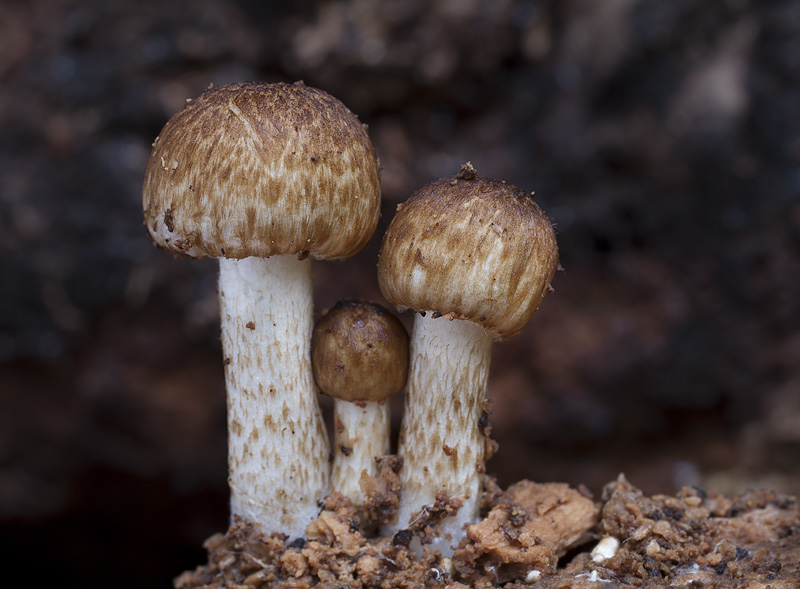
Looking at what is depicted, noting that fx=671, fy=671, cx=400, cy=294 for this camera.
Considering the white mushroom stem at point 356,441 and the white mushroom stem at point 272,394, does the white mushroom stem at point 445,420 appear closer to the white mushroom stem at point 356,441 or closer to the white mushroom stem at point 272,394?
the white mushroom stem at point 356,441

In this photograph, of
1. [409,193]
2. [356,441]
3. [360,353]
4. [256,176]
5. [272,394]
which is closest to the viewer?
[256,176]

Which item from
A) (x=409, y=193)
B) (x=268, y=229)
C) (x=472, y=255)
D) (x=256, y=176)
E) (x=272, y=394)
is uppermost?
(x=409, y=193)

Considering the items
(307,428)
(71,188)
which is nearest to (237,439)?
(307,428)

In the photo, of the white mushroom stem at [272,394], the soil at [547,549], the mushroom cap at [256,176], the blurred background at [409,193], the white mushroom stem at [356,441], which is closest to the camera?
the mushroom cap at [256,176]

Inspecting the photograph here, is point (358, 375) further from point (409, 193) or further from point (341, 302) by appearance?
point (409, 193)

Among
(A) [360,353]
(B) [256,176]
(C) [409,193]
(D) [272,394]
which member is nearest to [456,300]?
(A) [360,353]

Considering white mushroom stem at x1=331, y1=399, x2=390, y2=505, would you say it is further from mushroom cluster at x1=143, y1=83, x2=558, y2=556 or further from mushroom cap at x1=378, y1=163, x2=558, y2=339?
mushroom cap at x1=378, y1=163, x2=558, y2=339

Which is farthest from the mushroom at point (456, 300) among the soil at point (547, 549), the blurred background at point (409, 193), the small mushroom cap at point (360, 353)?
the blurred background at point (409, 193)
